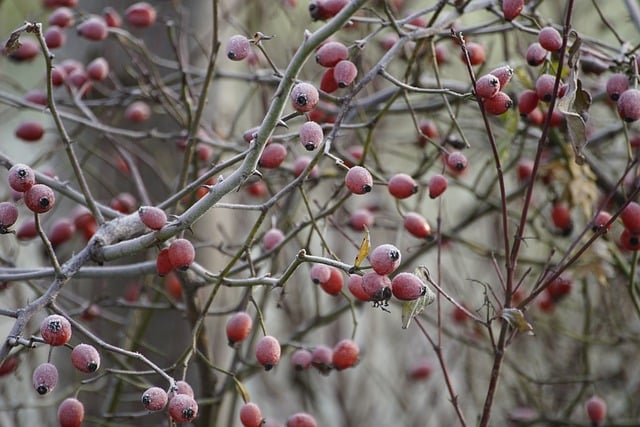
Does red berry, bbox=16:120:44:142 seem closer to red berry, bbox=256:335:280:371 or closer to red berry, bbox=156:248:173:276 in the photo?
red berry, bbox=156:248:173:276

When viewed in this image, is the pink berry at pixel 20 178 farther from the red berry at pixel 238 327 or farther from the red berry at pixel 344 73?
the red berry at pixel 344 73

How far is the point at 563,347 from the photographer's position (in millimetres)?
3883

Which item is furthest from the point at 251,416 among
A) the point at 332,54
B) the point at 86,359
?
the point at 332,54

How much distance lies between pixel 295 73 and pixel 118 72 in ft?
6.60

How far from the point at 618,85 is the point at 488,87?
443mm

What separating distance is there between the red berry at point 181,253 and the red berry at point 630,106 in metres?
0.96

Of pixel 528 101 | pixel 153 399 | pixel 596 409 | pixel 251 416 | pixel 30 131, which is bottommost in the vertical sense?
pixel 596 409

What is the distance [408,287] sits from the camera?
1.42 metres

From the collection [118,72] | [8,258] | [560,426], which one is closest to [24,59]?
[8,258]

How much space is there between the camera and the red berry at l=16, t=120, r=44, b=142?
2.36 metres

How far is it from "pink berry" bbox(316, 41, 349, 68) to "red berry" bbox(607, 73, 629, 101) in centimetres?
63

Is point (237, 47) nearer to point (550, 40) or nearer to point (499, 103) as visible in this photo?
point (499, 103)

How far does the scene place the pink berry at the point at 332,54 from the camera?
1736mm

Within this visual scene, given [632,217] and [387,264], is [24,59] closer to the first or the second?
[387,264]
